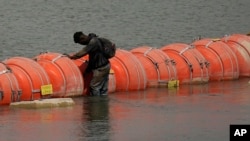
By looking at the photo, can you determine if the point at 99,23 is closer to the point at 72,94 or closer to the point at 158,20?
the point at 158,20

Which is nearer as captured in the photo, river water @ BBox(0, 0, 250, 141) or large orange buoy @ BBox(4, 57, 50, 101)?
river water @ BBox(0, 0, 250, 141)

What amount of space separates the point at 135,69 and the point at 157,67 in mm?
1004

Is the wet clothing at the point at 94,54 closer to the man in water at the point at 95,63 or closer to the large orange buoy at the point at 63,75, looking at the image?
the man in water at the point at 95,63

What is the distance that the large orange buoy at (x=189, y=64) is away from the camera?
2512 cm

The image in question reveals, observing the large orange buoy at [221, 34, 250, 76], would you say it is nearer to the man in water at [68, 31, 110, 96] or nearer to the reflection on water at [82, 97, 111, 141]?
the man in water at [68, 31, 110, 96]

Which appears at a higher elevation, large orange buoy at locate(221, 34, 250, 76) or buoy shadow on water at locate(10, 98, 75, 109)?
large orange buoy at locate(221, 34, 250, 76)

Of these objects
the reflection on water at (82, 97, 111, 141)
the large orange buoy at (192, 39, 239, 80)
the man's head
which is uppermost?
the man's head

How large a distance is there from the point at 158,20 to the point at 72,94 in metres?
32.2

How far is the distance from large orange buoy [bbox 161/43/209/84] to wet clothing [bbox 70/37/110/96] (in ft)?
9.96

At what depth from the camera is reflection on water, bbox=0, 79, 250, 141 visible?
56.7 feet

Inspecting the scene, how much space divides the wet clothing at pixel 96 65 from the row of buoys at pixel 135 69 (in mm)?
243

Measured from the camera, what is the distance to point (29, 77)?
21.2 meters

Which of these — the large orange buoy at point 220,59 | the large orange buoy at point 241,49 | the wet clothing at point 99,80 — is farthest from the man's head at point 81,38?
the large orange buoy at point 241,49

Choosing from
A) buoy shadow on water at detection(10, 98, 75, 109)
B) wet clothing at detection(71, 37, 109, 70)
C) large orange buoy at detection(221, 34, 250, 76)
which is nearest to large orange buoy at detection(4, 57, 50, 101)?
buoy shadow on water at detection(10, 98, 75, 109)
